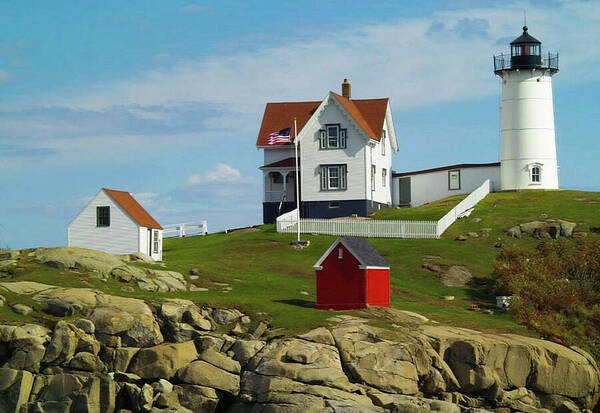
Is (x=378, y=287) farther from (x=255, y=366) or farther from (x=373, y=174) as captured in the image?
(x=373, y=174)

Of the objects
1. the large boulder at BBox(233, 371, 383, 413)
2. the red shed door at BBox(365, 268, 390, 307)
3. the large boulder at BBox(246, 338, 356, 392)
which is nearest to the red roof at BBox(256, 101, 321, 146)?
the red shed door at BBox(365, 268, 390, 307)

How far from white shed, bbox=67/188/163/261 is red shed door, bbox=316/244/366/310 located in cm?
1319

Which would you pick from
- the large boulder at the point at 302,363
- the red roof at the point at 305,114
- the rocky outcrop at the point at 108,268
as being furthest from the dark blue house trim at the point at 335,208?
the large boulder at the point at 302,363

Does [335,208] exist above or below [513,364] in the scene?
above

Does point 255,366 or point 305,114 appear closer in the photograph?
point 255,366

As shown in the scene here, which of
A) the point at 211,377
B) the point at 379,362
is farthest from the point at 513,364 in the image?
the point at 211,377

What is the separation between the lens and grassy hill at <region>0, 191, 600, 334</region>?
42.2m

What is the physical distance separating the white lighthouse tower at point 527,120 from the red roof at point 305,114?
8.51 m

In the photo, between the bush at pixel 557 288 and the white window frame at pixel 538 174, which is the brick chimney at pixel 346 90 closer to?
the white window frame at pixel 538 174

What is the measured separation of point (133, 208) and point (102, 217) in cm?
166

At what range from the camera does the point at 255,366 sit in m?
35.0

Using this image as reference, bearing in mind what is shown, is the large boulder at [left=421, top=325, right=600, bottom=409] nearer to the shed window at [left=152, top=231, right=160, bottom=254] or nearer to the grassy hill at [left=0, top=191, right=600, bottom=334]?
the grassy hill at [left=0, top=191, right=600, bottom=334]

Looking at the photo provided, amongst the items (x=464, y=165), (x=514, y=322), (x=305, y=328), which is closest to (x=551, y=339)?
(x=514, y=322)

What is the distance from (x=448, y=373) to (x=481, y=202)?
3467cm
